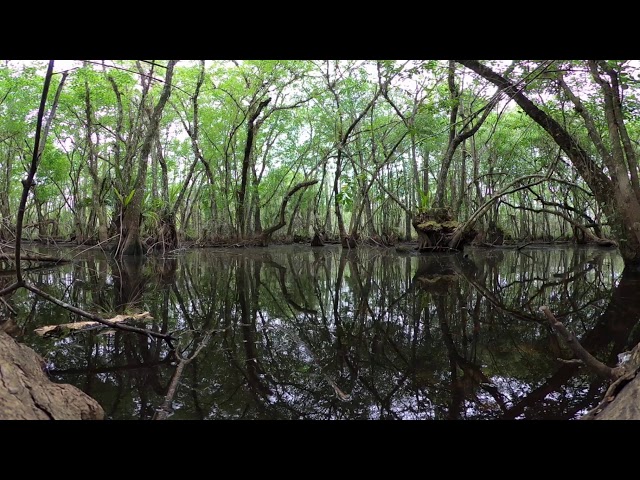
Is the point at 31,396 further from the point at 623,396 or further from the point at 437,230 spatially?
the point at 437,230

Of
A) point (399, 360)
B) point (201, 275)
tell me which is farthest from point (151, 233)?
point (399, 360)

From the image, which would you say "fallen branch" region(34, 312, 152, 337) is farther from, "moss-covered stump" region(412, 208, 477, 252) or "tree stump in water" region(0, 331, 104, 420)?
"moss-covered stump" region(412, 208, 477, 252)

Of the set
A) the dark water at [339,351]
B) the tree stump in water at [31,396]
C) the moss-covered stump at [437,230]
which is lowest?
the dark water at [339,351]

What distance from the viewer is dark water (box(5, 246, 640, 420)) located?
1.54 metres

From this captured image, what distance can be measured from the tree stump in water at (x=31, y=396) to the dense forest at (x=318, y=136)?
1.09 meters

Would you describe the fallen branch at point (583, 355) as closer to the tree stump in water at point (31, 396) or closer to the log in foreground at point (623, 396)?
the log in foreground at point (623, 396)

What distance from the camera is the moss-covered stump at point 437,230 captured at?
10.9 metres

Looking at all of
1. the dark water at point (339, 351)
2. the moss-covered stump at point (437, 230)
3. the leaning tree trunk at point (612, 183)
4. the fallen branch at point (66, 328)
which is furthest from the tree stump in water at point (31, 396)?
the moss-covered stump at point (437, 230)

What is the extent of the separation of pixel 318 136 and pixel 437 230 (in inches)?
421

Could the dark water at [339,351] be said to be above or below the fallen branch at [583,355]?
below

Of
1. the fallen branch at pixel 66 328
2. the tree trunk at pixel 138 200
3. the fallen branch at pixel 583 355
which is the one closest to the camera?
the fallen branch at pixel 583 355
